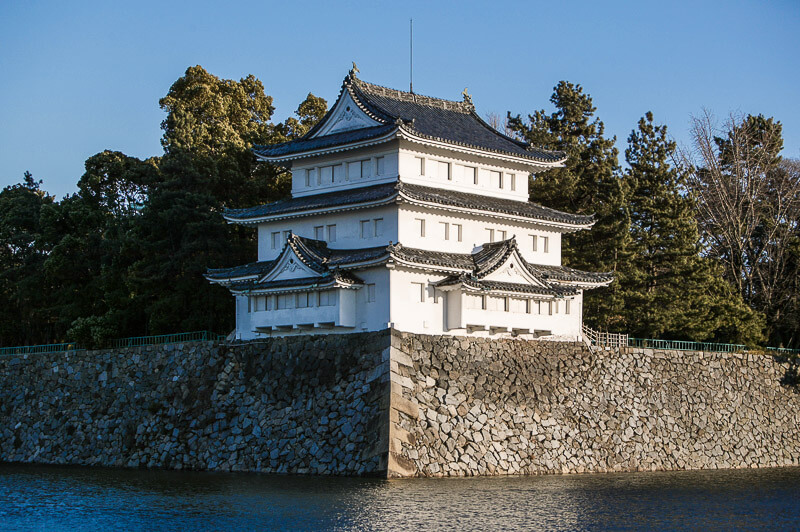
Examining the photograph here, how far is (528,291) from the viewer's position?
43.2 meters

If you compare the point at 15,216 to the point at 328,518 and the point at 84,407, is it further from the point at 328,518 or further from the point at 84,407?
the point at 328,518

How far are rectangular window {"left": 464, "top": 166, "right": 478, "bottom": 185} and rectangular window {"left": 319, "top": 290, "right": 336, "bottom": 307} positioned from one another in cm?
734

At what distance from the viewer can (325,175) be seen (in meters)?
45.7

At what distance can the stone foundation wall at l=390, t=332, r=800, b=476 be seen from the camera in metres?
39.2

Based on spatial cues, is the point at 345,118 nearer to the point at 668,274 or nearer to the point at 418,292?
the point at 418,292

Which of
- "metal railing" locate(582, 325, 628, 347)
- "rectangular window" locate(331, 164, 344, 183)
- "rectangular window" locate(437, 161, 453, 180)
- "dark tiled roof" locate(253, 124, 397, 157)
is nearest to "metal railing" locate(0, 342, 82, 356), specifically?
"dark tiled roof" locate(253, 124, 397, 157)

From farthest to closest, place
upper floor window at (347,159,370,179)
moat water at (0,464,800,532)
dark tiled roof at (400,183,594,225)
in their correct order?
upper floor window at (347,159,370,179)
dark tiled roof at (400,183,594,225)
moat water at (0,464,800,532)

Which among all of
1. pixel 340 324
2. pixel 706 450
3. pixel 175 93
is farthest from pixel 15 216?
pixel 706 450

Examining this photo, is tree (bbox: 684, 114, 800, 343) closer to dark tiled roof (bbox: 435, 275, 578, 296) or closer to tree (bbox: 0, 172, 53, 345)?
dark tiled roof (bbox: 435, 275, 578, 296)

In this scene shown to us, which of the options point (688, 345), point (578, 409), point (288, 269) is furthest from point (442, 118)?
point (688, 345)

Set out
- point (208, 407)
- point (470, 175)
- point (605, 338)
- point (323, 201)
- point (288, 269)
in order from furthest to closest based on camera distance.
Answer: point (605, 338) < point (470, 175) < point (323, 201) < point (208, 407) < point (288, 269)

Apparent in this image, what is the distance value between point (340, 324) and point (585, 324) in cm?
1450

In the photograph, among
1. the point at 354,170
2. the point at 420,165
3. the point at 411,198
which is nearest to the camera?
the point at 411,198

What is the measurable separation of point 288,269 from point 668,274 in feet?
59.6
